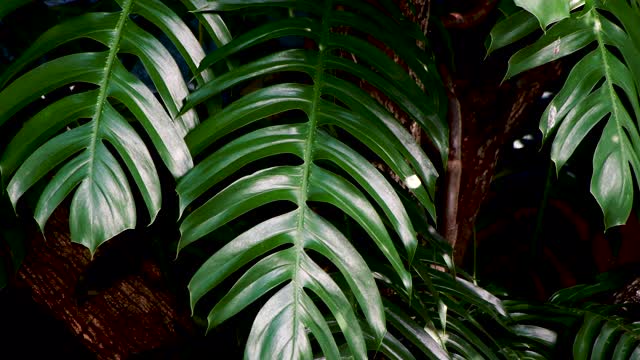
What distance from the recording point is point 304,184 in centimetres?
94

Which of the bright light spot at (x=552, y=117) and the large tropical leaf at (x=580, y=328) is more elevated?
the bright light spot at (x=552, y=117)

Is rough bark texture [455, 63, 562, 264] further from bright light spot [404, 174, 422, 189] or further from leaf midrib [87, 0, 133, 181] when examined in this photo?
leaf midrib [87, 0, 133, 181]

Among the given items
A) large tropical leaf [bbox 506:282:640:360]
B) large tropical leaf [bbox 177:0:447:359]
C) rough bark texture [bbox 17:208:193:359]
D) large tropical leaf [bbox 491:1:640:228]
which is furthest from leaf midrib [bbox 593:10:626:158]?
rough bark texture [bbox 17:208:193:359]

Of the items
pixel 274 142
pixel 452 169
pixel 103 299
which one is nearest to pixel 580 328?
pixel 452 169

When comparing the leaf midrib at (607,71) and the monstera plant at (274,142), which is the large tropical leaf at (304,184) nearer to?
the monstera plant at (274,142)

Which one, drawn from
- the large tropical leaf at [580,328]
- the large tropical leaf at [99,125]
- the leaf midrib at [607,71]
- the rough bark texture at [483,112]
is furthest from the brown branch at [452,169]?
the large tropical leaf at [99,125]

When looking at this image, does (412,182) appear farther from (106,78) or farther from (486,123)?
(486,123)

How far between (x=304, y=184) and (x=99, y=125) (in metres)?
0.26

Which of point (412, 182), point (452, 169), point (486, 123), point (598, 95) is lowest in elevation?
point (412, 182)

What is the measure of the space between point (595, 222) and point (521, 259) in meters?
0.31

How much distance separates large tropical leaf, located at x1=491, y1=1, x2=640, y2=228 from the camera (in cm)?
96

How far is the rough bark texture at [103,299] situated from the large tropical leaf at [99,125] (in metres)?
0.45

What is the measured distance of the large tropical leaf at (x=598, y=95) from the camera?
0.96 meters

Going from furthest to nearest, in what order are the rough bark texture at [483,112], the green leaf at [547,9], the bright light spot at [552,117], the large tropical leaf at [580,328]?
the rough bark texture at [483,112]
the large tropical leaf at [580,328]
the bright light spot at [552,117]
the green leaf at [547,9]
